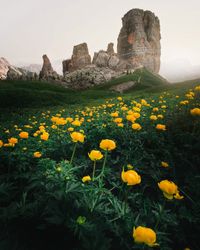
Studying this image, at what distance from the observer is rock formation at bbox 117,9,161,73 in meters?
82.2

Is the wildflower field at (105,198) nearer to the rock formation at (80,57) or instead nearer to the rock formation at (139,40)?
the rock formation at (139,40)

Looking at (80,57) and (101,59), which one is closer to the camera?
(101,59)

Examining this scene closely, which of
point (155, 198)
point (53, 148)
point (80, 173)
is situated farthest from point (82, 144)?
point (155, 198)

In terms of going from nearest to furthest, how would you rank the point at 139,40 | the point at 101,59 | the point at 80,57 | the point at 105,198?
the point at 105,198 → the point at 101,59 → the point at 139,40 → the point at 80,57

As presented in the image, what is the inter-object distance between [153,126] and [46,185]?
2691 mm

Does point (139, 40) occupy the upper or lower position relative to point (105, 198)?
upper

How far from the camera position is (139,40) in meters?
82.8

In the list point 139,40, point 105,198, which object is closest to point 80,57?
point 139,40

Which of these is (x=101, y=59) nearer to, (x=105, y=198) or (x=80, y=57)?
(x=80, y=57)

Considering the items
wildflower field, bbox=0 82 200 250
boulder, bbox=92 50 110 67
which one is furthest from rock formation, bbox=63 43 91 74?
wildflower field, bbox=0 82 200 250

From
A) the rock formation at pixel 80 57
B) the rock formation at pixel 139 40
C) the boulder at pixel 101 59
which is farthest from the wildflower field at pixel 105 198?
the rock formation at pixel 80 57

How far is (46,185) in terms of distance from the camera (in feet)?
5.71

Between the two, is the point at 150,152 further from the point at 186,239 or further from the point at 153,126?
the point at 186,239

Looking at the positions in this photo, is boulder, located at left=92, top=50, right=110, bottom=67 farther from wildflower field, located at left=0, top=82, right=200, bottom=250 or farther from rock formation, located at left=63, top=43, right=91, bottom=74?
wildflower field, located at left=0, top=82, right=200, bottom=250
